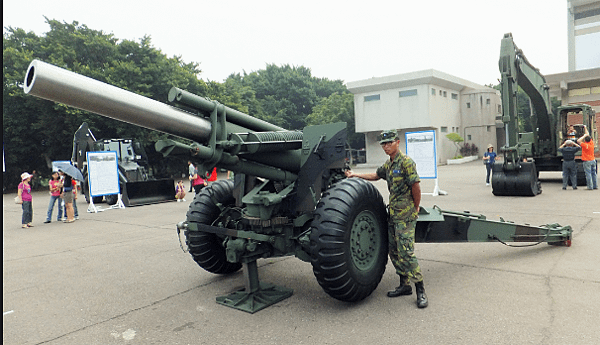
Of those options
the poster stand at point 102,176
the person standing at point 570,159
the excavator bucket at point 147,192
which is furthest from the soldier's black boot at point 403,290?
the excavator bucket at point 147,192

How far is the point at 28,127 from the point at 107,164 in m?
17.0

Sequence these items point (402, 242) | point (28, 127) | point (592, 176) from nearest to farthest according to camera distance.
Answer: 1. point (402, 242)
2. point (592, 176)
3. point (28, 127)

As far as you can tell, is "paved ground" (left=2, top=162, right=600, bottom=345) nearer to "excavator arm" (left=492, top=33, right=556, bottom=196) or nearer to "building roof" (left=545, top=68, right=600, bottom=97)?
"excavator arm" (left=492, top=33, right=556, bottom=196)

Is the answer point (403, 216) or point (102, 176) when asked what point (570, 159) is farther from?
point (102, 176)

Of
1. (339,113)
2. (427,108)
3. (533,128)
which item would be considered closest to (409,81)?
(427,108)

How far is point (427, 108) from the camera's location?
35469 mm

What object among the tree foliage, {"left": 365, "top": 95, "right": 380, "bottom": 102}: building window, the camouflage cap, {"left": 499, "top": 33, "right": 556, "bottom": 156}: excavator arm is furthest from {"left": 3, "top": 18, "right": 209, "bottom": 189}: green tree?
the camouflage cap

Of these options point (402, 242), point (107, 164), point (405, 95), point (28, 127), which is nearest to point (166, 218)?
point (107, 164)

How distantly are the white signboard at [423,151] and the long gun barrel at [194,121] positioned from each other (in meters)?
8.80

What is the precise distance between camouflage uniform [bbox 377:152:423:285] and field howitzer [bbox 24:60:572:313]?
14 cm

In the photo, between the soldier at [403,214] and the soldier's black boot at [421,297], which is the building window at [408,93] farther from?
the soldier's black boot at [421,297]

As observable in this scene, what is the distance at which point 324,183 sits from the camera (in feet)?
14.6

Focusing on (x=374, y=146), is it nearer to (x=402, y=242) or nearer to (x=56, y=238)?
(x=56, y=238)

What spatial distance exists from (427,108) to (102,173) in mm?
28244
